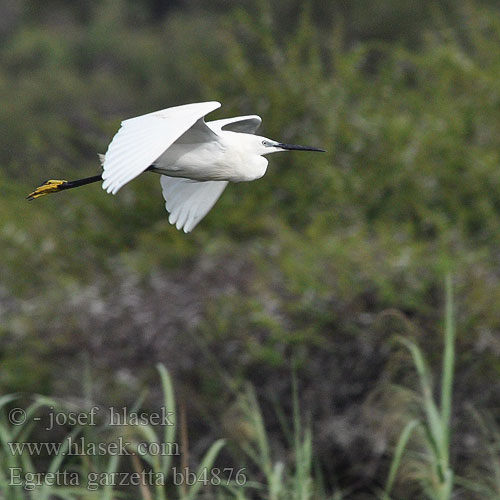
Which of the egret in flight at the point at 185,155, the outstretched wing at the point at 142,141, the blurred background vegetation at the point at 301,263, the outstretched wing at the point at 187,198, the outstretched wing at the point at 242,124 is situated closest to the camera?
the outstretched wing at the point at 142,141

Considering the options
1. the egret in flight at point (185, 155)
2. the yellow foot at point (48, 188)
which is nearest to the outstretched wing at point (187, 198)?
the egret in flight at point (185, 155)

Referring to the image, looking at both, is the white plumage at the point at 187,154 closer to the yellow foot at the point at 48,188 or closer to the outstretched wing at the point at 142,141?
the outstretched wing at the point at 142,141

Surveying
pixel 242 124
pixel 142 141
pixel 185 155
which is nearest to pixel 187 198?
pixel 242 124

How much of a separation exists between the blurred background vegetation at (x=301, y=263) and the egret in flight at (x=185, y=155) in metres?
1.85

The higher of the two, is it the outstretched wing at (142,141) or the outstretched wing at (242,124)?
the outstretched wing at (242,124)

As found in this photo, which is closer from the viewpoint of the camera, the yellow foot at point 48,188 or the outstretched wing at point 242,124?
the outstretched wing at point 242,124

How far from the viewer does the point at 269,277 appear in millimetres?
7555

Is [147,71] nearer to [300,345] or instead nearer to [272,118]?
[272,118]

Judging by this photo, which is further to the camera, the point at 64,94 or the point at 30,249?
the point at 64,94

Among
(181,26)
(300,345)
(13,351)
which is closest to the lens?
(300,345)

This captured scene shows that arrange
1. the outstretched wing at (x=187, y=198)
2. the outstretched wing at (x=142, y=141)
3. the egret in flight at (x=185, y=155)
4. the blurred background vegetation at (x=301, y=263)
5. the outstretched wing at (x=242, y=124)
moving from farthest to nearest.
Result: the blurred background vegetation at (x=301, y=263)
the outstretched wing at (x=187, y=198)
the outstretched wing at (x=242, y=124)
the egret in flight at (x=185, y=155)
the outstretched wing at (x=142, y=141)

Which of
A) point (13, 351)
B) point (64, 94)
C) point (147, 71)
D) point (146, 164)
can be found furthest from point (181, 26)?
point (146, 164)

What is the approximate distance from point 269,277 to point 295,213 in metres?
1.27

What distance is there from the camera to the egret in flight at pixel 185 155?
3.01 meters
